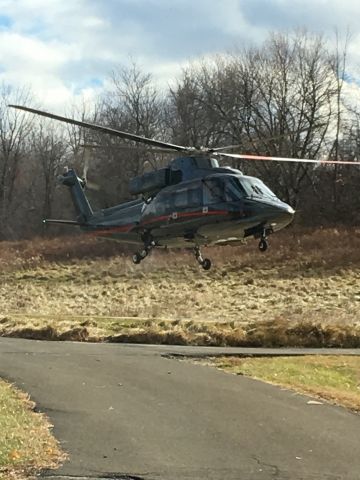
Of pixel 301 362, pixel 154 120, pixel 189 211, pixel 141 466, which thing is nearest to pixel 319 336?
pixel 301 362

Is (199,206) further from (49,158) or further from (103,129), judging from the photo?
(49,158)

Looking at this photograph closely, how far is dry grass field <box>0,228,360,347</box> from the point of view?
1060 inches

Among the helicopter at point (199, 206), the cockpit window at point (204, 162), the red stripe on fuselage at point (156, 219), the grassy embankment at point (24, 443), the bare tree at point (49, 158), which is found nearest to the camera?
the grassy embankment at point (24, 443)

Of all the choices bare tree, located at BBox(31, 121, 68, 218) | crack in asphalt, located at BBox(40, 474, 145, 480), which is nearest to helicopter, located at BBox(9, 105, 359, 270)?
crack in asphalt, located at BBox(40, 474, 145, 480)

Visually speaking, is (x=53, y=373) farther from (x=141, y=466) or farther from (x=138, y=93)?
(x=138, y=93)

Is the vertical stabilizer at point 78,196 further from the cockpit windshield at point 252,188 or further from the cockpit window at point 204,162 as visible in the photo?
the cockpit windshield at point 252,188

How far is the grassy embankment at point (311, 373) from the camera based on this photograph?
13383mm

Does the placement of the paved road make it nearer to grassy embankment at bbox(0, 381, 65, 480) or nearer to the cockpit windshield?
grassy embankment at bbox(0, 381, 65, 480)

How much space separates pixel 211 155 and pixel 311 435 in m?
11.8

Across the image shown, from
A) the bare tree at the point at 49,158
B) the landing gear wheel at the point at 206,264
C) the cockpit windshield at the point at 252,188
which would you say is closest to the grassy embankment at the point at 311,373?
the landing gear wheel at the point at 206,264

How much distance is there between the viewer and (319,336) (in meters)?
25.9

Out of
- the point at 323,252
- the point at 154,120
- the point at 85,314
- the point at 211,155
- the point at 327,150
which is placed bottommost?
the point at 85,314

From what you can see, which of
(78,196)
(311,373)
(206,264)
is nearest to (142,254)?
(206,264)

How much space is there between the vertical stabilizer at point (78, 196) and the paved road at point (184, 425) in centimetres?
844
